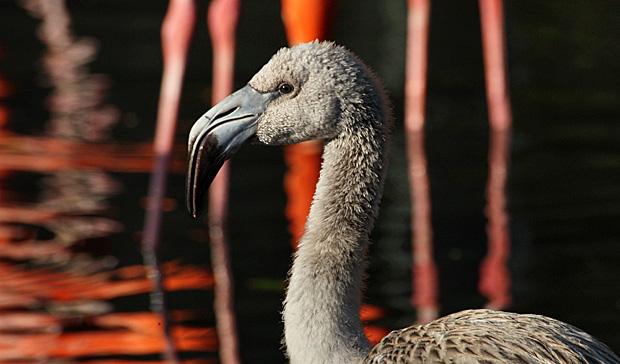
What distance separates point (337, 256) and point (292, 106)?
1.72 feet

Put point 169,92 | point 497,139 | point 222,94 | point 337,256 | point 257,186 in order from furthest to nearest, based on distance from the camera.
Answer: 1. point 497,139
2. point 257,186
3. point 222,94
4. point 169,92
5. point 337,256

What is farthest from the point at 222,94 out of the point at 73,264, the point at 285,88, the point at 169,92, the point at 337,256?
the point at 337,256

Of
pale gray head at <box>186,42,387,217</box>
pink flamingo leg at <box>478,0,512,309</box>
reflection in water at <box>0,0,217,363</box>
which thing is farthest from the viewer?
pink flamingo leg at <box>478,0,512,309</box>

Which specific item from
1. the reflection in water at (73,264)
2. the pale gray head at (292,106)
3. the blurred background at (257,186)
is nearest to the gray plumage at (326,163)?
the pale gray head at (292,106)

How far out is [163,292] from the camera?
5.07m

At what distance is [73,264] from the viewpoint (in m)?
5.54

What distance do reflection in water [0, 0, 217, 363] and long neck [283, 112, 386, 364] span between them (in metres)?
1.25

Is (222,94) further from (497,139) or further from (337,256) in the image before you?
(337,256)

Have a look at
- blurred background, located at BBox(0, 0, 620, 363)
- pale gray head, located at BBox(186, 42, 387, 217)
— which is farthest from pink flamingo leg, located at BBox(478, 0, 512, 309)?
pale gray head, located at BBox(186, 42, 387, 217)

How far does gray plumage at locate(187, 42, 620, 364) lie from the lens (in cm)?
313

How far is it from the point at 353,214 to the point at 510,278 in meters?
2.07

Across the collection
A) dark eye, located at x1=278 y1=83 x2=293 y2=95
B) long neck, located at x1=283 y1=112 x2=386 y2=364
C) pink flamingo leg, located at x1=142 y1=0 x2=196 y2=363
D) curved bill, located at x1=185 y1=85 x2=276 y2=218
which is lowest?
long neck, located at x1=283 y1=112 x2=386 y2=364

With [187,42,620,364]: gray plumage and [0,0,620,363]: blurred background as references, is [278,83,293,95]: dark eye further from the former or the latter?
[0,0,620,363]: blurred background

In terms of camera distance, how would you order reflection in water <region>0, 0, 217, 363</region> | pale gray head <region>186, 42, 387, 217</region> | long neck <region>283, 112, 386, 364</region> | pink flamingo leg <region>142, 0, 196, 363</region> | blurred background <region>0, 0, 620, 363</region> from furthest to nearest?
pink flamingo leg <region>142, 0, 196, 363</region>
blurred background <region>0, 0, 620, 363</region>
reflection in water <region>0, 0, 217, 363</region>
pale gray head <region>186, 42, 387, 217</region>
long neck <region>283, 112, 386, 364</region>
